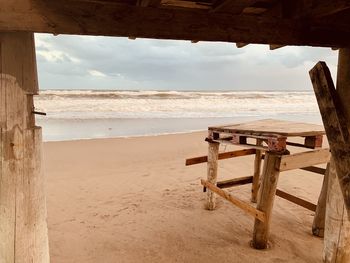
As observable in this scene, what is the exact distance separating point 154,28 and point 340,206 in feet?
7.89

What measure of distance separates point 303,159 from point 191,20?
2.53 m

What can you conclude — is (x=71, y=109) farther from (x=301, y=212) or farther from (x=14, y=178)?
(x=14, y=178)

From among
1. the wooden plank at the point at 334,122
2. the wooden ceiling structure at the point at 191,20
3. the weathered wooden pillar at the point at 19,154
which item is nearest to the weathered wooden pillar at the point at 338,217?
the wooden ceiling structure at the point at 191,20

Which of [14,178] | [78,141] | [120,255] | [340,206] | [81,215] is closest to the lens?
[14,178]

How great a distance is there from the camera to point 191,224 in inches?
192

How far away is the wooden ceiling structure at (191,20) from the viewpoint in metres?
1.97

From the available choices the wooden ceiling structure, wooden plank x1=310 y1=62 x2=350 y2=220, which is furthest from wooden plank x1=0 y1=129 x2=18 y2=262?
wooden plank x1=310 y1=62 x2=350 y2=220

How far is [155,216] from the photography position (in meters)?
5.23

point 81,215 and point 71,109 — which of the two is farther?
point 71,109

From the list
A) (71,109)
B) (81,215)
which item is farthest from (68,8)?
(71,109)

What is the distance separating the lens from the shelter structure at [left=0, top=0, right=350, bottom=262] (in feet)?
6.63

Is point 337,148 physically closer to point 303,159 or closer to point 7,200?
point 303,159

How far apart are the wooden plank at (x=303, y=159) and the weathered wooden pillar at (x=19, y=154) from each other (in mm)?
2689

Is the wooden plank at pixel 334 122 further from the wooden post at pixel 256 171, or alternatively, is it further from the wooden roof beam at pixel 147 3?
the wooden post at pixel 256 171
